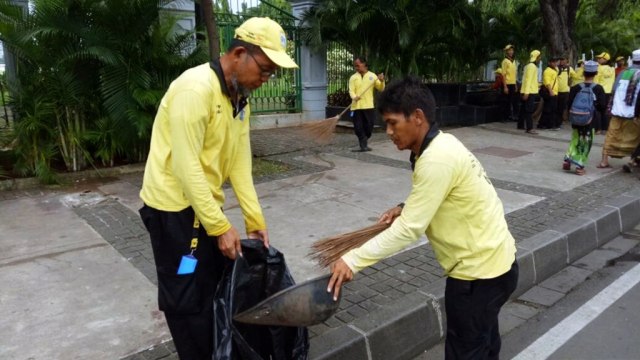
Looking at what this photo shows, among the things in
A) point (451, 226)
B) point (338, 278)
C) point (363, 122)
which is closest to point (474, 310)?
point (451, 226)

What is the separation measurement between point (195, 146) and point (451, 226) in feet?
3.50

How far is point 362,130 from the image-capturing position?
856 cm

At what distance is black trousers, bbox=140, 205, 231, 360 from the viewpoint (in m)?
2.08

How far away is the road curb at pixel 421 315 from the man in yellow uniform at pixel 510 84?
748 centimetres

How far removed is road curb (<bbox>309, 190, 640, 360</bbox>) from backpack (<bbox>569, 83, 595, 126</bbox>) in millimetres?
2331

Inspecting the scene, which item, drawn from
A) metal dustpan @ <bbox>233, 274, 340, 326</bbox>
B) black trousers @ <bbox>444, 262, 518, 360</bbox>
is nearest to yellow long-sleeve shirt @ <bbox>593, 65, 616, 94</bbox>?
black trousers @ <bbox>444, 262, 518, 360</bbox>

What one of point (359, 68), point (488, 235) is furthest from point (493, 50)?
point (488, 235)

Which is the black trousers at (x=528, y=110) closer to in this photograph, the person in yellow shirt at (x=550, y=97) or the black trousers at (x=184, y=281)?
the person in yellow shirt at (x=550, y=97)

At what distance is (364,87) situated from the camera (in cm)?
845

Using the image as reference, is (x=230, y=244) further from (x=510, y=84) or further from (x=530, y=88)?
(x=510, y=84)

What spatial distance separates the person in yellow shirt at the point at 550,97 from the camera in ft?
35.9

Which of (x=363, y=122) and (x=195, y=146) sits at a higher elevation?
(x=195, y=146)

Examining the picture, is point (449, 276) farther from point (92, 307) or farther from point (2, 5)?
point (2, 5)

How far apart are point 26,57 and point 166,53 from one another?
1623 millimetres
